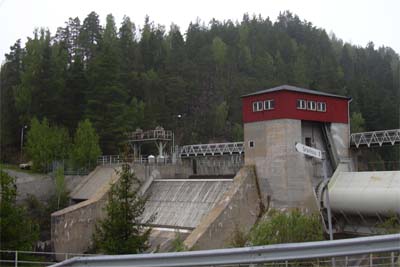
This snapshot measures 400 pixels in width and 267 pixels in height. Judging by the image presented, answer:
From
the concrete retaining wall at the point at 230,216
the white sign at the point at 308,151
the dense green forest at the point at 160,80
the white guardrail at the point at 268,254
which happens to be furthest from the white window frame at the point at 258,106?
the white guardrail at the point at 268,254

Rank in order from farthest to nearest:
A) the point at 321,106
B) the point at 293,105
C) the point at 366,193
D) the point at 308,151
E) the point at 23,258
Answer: the point at 321,106
the point at 293,105
the point at 308,151
the point at 366,193
the point at 23,258

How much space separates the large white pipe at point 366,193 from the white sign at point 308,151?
205 cm

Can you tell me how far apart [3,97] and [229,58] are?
4401 centimetres

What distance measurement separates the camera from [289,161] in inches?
1189

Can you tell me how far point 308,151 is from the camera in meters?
30.9

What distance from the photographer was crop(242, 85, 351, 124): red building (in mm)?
31094

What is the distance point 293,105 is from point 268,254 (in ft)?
88.5

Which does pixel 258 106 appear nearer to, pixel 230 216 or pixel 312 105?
pixel 312 105

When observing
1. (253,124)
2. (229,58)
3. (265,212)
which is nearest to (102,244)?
(265,212)

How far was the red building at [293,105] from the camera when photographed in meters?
31.1

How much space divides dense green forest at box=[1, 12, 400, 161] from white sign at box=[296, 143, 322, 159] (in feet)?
85.8

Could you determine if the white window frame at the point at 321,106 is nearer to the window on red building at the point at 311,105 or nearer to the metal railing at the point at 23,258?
the window on red building at the point at 311,105

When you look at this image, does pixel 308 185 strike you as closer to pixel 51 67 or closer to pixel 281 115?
pixel 281 115

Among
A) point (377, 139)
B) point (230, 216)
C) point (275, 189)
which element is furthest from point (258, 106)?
point (377, 139)
